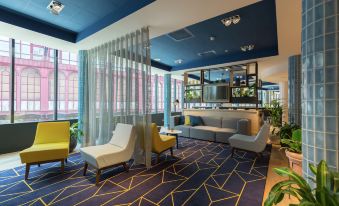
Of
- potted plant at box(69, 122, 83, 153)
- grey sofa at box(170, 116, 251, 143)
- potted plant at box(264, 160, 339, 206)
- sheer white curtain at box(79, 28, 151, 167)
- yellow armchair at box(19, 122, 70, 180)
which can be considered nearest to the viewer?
potted plant at box(264, 160, 339, 206)

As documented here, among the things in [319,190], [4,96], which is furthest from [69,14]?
[319,190]

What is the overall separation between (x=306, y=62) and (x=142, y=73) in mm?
2920

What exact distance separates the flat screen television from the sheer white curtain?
12.3ft

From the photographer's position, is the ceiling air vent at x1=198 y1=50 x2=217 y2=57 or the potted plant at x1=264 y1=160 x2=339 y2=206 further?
the ceiling air vent at x1=198 y1=50 x2=217 y2=57

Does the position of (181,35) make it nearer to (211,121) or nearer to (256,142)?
(256,142)

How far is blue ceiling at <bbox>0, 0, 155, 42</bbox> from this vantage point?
2.99m

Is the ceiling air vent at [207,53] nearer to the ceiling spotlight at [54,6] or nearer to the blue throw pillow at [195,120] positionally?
the blue throw pillow at [195,120]

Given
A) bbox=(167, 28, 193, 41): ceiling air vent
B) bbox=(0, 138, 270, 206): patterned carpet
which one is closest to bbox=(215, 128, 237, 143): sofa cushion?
bbox=(0, 138, 270, 206): patterned carpet

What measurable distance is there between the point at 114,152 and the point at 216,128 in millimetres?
4034

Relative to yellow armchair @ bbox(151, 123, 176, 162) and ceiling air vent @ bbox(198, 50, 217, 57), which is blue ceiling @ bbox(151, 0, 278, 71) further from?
yellow armchair @ bbox(151, 123, 176, 162)

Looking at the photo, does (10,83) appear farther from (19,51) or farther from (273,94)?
(273,94)

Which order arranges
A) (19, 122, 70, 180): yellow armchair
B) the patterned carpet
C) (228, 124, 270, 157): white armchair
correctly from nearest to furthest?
1. the patterned carpet
2. (19, 122, 70, 180): yellow armchair
3. (228, 124, 270, 157): white armchair

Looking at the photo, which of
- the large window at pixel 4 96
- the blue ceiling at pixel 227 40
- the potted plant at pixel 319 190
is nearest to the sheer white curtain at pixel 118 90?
the blue ceiling at pixel 227 40

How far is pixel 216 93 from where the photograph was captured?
6766 mm
